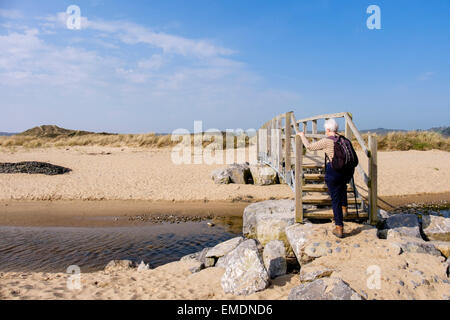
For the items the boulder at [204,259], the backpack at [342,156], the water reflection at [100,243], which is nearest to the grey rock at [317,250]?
the backpack at [342,156]

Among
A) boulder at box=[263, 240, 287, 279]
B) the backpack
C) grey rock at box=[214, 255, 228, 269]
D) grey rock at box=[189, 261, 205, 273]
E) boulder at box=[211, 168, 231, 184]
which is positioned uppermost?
the backpack

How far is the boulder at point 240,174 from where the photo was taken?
50.0ft

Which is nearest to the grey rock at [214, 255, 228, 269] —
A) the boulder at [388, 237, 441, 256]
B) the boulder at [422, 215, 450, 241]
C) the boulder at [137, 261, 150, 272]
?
the boulder at [137, 261, 150, 272]

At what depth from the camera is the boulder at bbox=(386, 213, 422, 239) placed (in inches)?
214

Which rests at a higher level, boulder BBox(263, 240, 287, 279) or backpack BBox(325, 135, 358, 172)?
backpack BBox(325, 135, 358, 172)

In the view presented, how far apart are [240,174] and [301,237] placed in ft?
33.2

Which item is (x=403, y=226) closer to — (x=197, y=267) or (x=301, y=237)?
(x=301, y=237)

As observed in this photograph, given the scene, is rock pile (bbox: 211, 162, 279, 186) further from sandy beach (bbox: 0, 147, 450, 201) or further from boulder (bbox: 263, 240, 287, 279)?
boulder (bbox: 263, 240, 287, 279)

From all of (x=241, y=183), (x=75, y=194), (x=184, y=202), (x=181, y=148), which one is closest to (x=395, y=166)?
(x=241, y=183)

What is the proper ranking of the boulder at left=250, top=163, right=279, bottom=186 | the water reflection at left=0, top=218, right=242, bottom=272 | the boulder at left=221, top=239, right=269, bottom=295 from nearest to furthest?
1. the boulder at left=221, top=239, right=269, bottom=295
2. the water reflection at left=0, top=218, right=242, bottom=272
3. the boulder at left=250, top=163, right=279, bottom=186

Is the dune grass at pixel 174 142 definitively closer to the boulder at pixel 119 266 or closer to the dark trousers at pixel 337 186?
the dark trousers at pixel 337 186

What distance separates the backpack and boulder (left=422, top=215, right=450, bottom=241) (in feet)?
8.31

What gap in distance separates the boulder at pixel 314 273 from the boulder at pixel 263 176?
1036cm

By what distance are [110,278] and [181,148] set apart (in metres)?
20.1
